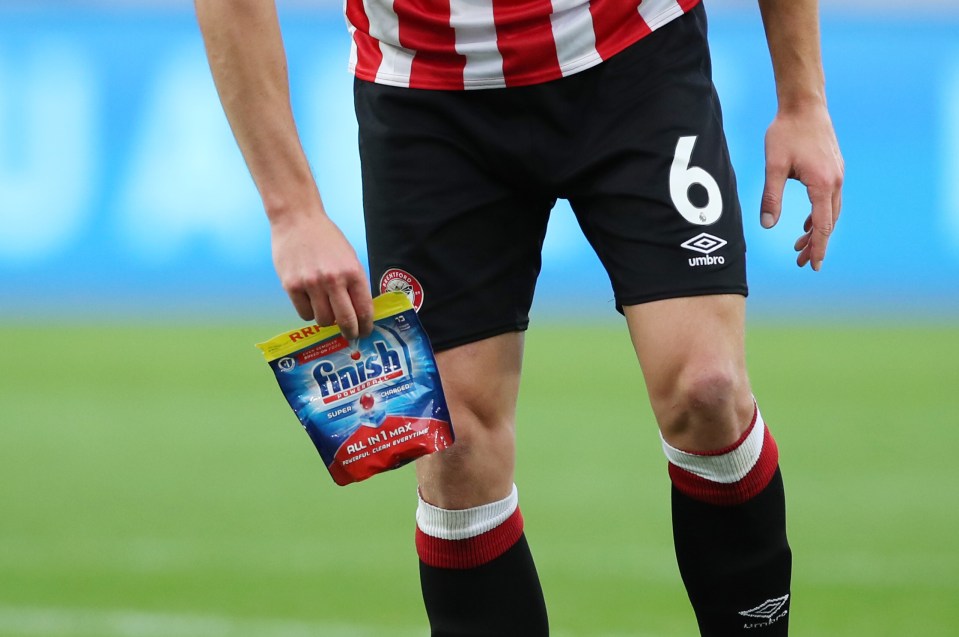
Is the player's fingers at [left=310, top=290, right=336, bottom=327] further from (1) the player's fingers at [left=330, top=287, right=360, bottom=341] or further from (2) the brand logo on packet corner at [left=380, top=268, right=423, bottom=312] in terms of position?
(2) the brand logo on packet corner at [left=380, top=268, right=423, bottom=312]

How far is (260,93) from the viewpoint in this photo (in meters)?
2.04

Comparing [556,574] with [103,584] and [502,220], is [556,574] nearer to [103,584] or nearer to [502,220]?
[103,584]

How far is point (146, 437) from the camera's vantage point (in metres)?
5.48

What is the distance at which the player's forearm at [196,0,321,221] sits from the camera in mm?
2020

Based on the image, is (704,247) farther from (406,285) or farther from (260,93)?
(260,93)

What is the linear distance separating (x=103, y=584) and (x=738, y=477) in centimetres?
193

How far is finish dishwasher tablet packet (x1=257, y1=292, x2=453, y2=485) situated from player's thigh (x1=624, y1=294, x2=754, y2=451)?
313mm

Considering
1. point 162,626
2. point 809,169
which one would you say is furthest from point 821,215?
point 162,626

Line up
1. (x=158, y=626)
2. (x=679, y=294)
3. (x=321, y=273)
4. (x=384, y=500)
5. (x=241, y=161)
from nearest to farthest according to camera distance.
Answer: (x=321, y=273) < (x=679, y=294) < (x=158, y=626) < (x=384, y=500) < (x=241, y=161)

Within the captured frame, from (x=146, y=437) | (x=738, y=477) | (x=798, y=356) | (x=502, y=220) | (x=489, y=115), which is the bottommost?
(x=798, y=356)

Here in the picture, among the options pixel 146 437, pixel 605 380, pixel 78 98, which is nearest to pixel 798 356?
pixel 605 380

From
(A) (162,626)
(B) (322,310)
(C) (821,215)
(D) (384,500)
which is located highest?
(B) (322,310)

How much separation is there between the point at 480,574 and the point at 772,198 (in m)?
0.76

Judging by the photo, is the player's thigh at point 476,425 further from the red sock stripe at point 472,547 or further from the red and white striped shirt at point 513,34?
the red and white striped shirt at point 513,34
